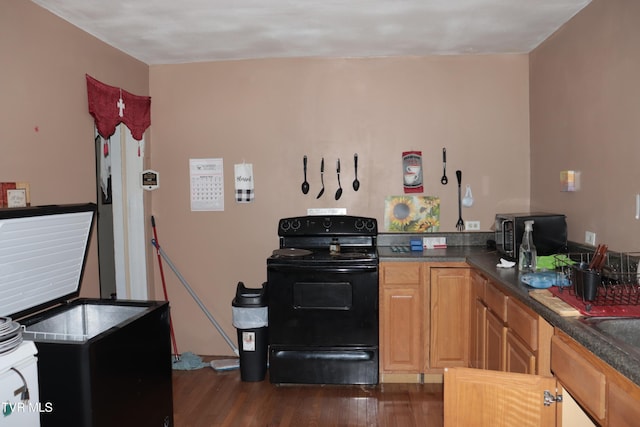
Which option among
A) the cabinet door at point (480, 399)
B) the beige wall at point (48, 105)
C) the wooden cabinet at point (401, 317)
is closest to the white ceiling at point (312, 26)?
the beige wall at point (48, 105)

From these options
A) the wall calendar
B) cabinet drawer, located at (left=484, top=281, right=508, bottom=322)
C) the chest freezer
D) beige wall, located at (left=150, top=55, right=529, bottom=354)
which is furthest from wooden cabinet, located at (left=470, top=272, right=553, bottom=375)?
the wall calendar

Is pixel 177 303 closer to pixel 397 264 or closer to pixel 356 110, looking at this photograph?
pixel 397 264

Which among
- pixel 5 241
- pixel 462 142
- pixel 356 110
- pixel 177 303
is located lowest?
pixel 177 303

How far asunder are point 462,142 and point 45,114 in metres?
2.84

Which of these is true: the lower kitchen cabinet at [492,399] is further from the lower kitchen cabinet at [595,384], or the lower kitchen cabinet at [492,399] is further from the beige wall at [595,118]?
the beige wall at [595,118]

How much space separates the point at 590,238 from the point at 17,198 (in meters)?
3.08

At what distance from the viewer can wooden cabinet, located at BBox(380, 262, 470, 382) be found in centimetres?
327

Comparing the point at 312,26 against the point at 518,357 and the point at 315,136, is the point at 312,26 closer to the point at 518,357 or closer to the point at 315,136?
the point at 315,136

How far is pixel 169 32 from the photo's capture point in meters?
3.10

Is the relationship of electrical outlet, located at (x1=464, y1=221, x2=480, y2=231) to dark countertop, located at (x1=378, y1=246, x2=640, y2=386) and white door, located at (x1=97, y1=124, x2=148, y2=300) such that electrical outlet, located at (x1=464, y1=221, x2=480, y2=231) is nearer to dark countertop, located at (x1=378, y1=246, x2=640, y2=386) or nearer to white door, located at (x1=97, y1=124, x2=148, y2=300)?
dark countertop, located at (x1=378, y1=246, x2=640, y2=386)

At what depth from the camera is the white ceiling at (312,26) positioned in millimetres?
2664

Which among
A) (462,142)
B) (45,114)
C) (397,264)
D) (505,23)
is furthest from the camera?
(462,142)

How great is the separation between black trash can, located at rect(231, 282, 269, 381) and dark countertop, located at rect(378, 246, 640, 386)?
93 cm

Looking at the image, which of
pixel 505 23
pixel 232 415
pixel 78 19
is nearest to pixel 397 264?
pixel 232 415
